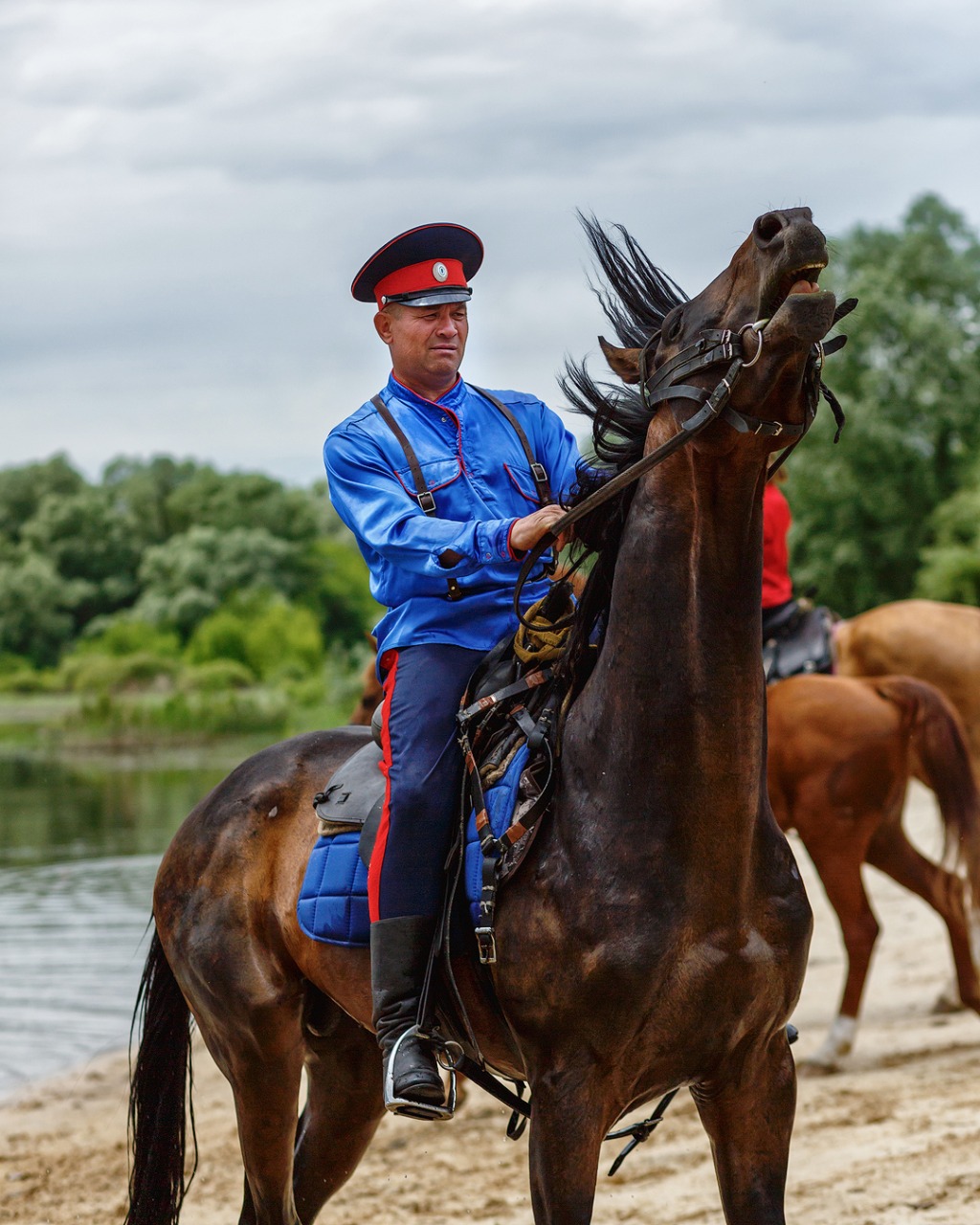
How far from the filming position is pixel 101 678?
1977 inches

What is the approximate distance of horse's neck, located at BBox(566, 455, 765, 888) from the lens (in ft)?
10.8

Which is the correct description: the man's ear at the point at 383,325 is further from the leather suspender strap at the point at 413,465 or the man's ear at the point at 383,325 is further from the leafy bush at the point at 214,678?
the leafy bush at the point at 214,678

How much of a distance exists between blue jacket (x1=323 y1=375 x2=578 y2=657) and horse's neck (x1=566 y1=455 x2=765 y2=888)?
1.41ft

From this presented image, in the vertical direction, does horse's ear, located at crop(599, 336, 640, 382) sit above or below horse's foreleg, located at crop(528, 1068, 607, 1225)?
above

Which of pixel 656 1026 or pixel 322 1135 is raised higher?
pixel 656 1026

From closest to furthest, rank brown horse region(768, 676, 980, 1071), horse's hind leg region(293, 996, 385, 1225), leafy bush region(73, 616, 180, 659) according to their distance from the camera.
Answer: horse's hind leg region(293, 996, 385, 1225) → brown horse region(768, 676, 980, 1071) → leafy bush region(73, 616, 180, 659)

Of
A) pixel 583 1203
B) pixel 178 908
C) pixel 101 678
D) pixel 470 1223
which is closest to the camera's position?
pixel 583 1203

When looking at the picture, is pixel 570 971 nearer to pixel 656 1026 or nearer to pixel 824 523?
pixel 656 1026

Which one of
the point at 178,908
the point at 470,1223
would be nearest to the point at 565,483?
the point at 178,908

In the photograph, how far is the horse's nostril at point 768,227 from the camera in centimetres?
298

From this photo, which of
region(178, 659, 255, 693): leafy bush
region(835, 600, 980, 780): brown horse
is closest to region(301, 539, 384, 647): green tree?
region(178, 659, 255, 693): leafy bush

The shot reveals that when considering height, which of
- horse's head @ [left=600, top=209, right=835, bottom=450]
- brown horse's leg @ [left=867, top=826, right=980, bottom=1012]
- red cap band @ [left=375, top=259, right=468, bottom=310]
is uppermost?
red cap band @ [left=375, top=259, right=468, bottom=310]

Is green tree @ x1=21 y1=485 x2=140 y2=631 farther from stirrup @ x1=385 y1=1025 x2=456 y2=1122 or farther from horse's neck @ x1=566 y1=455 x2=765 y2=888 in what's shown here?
horse's neck @ x1=566 y1=455 x2=765 y2=888

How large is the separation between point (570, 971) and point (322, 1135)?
1.67 metres
